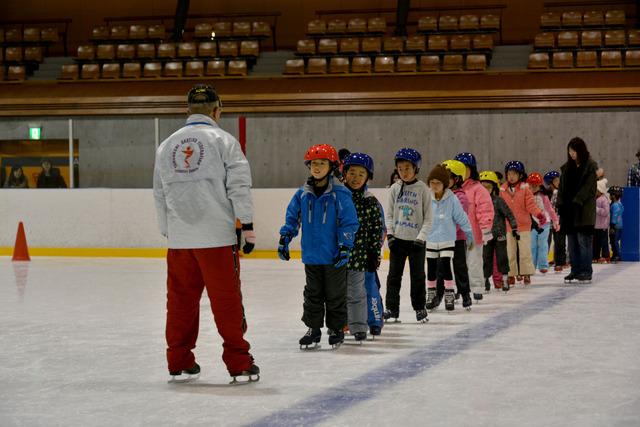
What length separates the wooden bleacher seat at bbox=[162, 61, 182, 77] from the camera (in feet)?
69.2

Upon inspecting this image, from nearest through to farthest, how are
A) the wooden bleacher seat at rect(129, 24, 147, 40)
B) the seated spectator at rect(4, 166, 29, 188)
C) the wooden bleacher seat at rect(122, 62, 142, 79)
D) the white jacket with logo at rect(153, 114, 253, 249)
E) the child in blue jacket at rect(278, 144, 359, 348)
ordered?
the white jacket with logo at rect(153, 114, 253, 249)
the child in blue jacket at rect(278, 144, 359, 348)
the seated spectator at rect(4, 166, 29, 188)
the wooden bleacher seat at rect(122, 62, 142, 79)
the wooden bleacher seat at rect(129, 24, 147, 40)

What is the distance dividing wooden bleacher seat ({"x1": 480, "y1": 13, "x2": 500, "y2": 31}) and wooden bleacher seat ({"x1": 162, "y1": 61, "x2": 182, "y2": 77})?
668cm

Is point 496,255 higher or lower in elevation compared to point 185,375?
higher

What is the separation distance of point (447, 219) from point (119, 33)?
1657 cm

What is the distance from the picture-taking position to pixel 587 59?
19.4 meters

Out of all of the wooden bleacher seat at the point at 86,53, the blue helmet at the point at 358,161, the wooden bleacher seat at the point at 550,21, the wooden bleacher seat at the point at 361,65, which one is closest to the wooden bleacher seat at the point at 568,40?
the wooden bleacher seat at the point at 550,21

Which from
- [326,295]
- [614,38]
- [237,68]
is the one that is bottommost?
[326,295]

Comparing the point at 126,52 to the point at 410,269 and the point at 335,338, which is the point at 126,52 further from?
the point at 335,338

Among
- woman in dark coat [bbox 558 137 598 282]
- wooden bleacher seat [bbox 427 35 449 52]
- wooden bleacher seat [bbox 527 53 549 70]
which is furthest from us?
wooden bleacher seat [bbox 427 35 449 52]

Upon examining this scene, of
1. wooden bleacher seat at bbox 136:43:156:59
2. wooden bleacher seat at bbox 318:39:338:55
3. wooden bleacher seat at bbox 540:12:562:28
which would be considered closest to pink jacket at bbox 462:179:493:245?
wooden bleacher seat at bbox 318:39:338:55

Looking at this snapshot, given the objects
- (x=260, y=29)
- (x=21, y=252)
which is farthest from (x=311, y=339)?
(x=260, y=29)

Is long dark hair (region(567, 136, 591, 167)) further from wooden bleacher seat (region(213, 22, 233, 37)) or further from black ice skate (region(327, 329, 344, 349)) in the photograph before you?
wooden bleacher seat (region(213, 22, 233, 37))

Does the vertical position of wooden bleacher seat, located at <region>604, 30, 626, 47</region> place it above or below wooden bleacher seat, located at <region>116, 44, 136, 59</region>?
below

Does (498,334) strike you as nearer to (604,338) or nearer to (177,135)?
(604,338)
